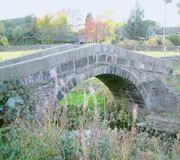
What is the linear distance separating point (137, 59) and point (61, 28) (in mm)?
23622

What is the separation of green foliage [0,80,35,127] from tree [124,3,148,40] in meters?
27.5

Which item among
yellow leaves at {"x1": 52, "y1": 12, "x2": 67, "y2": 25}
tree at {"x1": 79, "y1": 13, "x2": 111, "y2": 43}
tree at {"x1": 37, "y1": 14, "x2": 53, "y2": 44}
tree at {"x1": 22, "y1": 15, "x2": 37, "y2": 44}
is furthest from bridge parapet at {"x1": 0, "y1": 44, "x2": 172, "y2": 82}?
tree at {"x1": 22, "y1": 15, "x2": 37, "y2": 44}

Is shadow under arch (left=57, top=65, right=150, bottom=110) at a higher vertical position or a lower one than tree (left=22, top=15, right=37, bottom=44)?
lower

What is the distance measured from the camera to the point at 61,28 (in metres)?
30.0

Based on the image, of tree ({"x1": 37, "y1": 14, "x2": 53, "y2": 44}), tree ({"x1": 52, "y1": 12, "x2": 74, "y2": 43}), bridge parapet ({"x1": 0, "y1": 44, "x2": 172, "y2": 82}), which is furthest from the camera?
tree ({"x1": 37, "y1": 14, "x2": 53, "y2": 44})

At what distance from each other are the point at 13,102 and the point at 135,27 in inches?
1130

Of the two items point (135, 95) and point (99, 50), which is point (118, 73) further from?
point (135, 95)

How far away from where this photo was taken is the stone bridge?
5051mm

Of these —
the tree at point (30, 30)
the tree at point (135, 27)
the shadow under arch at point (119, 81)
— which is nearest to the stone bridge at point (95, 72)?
the shadow under arch at point (119, 81)

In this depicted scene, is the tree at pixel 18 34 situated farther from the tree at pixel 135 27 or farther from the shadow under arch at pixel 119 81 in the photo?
the shadow under arch at pixel 119 81

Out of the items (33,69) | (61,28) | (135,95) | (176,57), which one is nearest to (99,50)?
(33,69)

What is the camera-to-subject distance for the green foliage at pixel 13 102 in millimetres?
4168

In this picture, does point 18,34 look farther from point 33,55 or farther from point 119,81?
point 119,81

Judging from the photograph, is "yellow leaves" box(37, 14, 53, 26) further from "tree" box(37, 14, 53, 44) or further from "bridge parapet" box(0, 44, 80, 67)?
"bridge parapet" box(0, 44, 80, 67)
